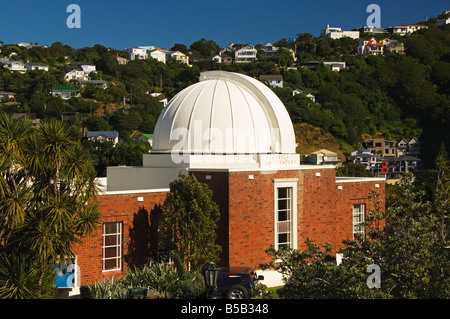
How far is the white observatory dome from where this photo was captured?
2175 centimetres

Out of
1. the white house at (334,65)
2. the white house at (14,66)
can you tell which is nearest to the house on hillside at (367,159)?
the white house at (334,65)

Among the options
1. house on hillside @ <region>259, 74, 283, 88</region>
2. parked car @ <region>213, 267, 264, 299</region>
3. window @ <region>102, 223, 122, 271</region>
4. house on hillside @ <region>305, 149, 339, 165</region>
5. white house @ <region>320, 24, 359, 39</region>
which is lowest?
parked car @ <region>213, 267, 264, 299</region>

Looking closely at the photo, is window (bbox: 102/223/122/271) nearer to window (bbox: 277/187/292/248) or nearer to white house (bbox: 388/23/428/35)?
window (bbox: 277/187/292/248)

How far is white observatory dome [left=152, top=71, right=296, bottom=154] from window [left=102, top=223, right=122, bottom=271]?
185 inches

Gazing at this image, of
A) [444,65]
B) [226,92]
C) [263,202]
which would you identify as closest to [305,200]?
[263,202]

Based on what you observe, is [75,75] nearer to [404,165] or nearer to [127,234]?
→ [404,165]

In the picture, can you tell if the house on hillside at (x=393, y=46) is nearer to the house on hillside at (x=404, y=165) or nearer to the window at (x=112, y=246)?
the house on hillside at (x=404, y=165)

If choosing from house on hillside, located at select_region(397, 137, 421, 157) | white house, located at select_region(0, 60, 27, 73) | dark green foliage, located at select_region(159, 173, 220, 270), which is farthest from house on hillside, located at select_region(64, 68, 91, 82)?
dark green foliage, located at select_region(159, 173, 220, 270)

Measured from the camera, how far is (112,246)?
18.4 meters

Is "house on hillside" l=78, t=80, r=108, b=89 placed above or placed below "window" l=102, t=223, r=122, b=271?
above

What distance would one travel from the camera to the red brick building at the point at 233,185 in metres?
18.6

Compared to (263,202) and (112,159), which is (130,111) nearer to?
(112,159)

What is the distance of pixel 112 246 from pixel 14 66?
10829 centimetres

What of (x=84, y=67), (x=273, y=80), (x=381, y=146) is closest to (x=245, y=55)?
(x=273, y=80)
